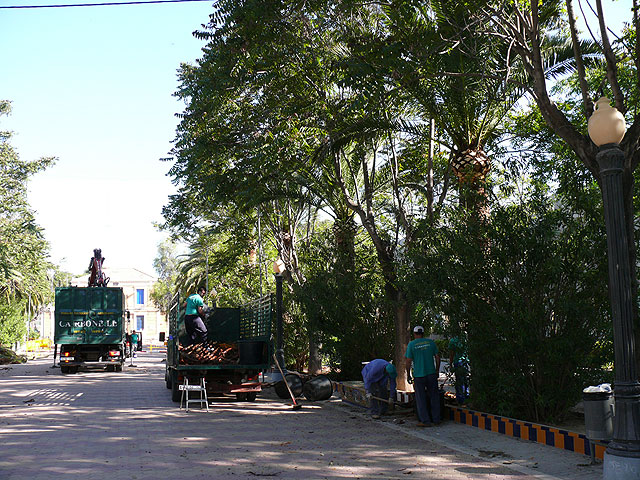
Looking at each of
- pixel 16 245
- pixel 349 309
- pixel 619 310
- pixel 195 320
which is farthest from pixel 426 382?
pixel 16 245

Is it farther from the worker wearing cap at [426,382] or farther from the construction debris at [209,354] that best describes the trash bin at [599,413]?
the construction debris at [209,354]

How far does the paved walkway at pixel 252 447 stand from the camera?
25.3 ft

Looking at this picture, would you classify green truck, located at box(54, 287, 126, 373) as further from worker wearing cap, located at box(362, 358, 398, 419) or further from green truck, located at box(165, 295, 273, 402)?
worker wearing cap, located at box(362, 358, 398, 419)

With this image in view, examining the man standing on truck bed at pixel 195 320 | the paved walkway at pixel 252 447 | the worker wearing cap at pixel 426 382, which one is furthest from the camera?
the man standing on truck bed at pixel 195 320

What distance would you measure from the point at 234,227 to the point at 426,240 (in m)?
16.0

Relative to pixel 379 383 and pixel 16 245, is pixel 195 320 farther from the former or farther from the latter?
pixel 16 245

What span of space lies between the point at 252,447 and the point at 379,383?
3891 mm

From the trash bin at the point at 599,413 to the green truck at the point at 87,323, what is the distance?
867 inches

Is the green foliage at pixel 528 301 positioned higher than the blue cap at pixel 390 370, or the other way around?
the green foliage at pixel 528 301

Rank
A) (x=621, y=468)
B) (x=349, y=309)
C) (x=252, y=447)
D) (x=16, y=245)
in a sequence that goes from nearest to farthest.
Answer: (x=621, y=468)
(x=252, y=447)
(x=349, y=309)
(x=16, y=245)

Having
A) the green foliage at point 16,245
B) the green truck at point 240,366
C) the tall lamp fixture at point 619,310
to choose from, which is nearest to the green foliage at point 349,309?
the green truck at point 240,366

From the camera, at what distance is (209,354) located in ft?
50.5

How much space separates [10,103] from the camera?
4300 centimetres

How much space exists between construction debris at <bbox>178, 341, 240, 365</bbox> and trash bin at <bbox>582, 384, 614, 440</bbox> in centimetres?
913
